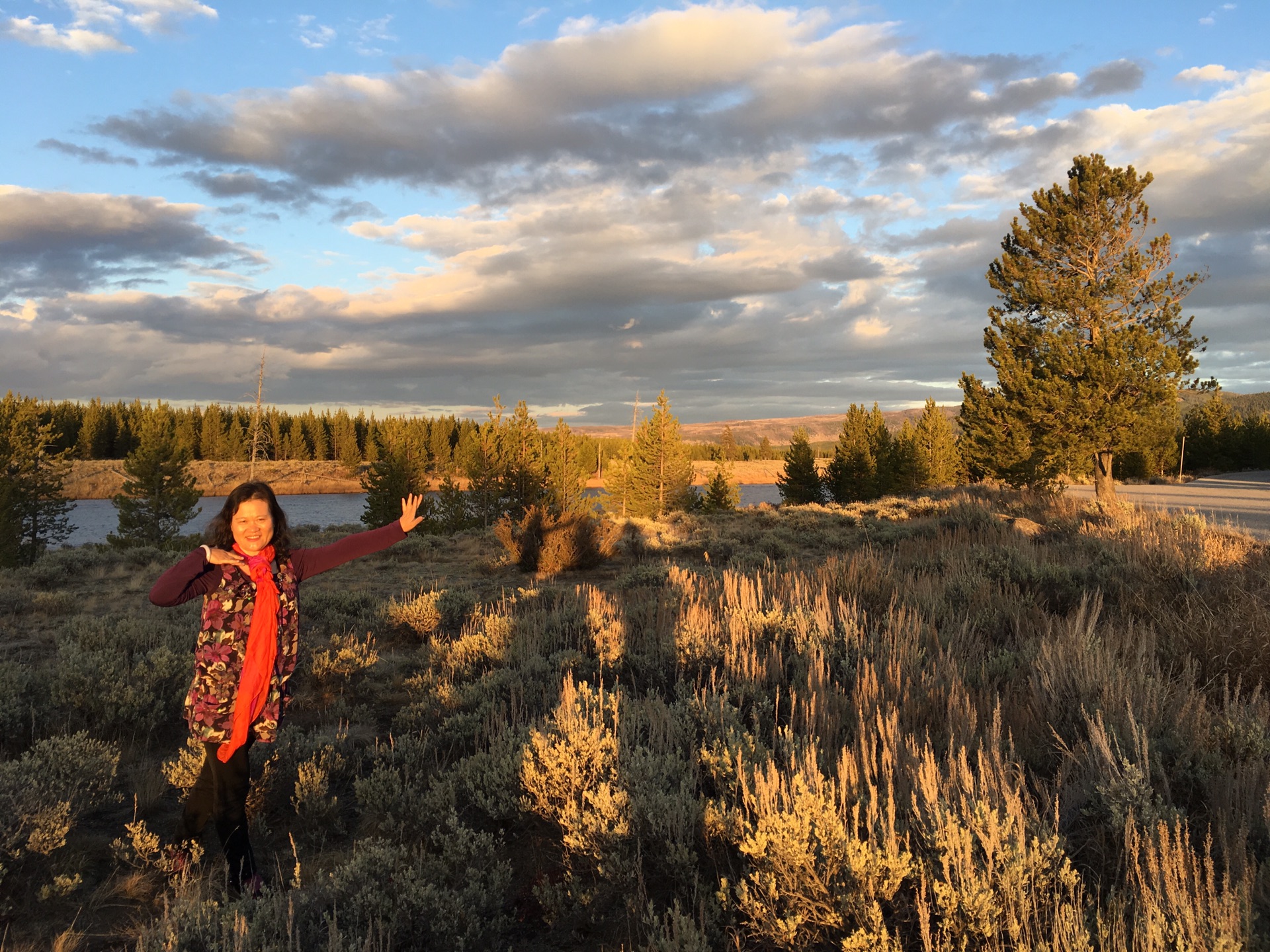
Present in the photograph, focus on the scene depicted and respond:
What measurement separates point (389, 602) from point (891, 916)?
7.00 meters

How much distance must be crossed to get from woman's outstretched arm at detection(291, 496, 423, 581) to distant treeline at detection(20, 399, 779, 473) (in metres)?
68.6

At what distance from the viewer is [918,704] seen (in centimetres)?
374

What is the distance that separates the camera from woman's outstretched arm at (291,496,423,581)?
352 centimetres

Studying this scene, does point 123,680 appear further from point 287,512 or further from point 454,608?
point 287,512

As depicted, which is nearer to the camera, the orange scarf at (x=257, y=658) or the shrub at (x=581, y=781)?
the shrub at (x=581, y=781)

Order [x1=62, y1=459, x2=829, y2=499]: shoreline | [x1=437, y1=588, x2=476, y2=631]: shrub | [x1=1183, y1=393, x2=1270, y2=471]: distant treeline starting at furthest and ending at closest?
[x1=62, y1=459, x2=829, y2=499]: shoreline → [x1=1183, y1=393, x2=1270, y2=471]: distant treeline → [x1=437, y1=588, x2=476, y2=631]: shrub

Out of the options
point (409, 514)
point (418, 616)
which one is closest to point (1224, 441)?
point (418, 616)

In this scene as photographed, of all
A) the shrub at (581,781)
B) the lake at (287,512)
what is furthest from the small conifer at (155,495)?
the shrub at (581,781)

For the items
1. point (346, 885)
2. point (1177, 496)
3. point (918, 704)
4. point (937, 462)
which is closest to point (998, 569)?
point (918, 704)

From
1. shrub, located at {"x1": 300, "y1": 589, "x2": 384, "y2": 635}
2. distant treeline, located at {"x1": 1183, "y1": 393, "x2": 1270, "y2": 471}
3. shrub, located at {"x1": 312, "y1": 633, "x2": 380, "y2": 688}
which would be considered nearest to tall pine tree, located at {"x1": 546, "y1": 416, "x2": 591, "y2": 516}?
shrub, located at {"x1": 300, "y1": 589, "x2": 384, "y2": 635}

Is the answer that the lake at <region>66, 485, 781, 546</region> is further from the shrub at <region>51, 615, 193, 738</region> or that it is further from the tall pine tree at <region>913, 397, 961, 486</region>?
the shrub at <region>51, 615, 193, 738</region>

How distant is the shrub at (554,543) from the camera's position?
1204cm

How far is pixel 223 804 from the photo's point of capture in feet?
10.1

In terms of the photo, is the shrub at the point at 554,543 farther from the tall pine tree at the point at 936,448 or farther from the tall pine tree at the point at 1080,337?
the tall pine tree at the point at 936,448
